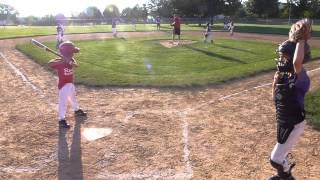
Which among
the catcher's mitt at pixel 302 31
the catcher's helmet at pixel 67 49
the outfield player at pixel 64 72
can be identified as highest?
the catcher's mitt at pixel 302 31

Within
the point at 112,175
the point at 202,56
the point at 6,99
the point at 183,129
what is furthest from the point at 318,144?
the point at 202,56

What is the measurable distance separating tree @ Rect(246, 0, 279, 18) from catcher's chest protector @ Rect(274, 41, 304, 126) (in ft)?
266

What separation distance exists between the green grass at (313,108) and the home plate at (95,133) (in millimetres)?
4389

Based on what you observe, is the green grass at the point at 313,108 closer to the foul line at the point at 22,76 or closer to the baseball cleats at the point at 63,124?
the baseball cleats at the point at 63,124

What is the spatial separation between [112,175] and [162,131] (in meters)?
2.28

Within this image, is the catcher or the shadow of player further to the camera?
the shadow of player

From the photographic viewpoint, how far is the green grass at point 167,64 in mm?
13328

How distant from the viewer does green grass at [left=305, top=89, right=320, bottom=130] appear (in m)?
8.82

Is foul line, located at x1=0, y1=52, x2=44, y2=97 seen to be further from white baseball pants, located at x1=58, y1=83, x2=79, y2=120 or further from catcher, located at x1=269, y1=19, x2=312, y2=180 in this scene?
catcher, located at x1=269, y1=19, x2=312, y2=180

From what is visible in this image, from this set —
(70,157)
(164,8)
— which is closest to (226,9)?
(164,8)

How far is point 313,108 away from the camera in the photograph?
995 cm

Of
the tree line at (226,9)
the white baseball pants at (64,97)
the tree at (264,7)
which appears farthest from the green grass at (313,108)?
the tree at (264,7)

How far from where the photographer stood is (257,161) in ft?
21.9

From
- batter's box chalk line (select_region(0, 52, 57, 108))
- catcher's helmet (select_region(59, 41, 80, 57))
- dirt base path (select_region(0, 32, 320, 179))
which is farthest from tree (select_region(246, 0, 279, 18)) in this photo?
catcher's helmet (select_region(59, 41, 80, 57))
